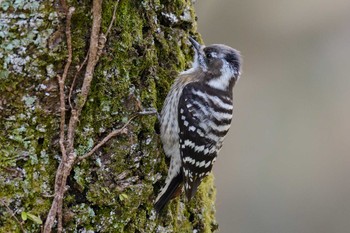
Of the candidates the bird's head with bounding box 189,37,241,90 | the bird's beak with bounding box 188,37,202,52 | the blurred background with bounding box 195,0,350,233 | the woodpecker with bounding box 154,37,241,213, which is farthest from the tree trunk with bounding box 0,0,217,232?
the blurred background with bounding box 195,0,350,233

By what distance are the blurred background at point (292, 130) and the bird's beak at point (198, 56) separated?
4014mm

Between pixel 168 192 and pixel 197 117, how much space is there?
1.68ft

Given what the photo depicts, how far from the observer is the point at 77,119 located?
299cm

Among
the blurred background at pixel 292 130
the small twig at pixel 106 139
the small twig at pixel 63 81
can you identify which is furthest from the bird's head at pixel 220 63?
the blurred background at pixel 292 130

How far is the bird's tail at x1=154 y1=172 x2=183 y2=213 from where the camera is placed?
3.26 meters

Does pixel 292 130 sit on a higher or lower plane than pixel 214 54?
lower

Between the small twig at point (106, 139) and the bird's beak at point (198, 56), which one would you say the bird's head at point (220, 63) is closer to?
the bird's beak at point (198, 56)

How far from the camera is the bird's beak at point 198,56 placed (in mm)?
3764

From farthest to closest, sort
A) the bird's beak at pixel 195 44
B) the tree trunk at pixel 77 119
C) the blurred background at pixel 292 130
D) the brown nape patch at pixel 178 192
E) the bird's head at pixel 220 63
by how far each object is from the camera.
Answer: the blurred background at pixel 292 130 < the bird's head at pixel 220 63 < the bird's beak at pixel 195 44 < the brown nape patch at pixel 178 192 < the tree trunk at pixel 77 119

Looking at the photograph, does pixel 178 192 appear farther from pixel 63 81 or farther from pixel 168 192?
pixel 63 81

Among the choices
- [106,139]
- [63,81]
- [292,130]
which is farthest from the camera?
[292,130]

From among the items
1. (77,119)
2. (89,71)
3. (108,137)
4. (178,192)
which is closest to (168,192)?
(178,192)

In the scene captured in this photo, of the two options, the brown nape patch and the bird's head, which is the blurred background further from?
the brown nape patch

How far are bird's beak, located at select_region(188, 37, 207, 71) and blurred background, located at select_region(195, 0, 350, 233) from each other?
158 inches
